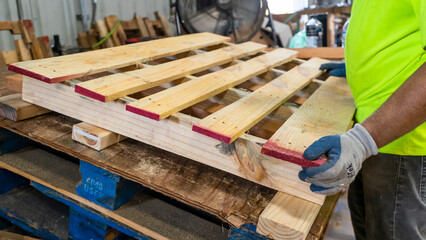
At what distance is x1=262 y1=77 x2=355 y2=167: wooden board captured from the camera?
1.12 meters

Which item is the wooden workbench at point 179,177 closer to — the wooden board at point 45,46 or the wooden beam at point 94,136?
the wooden beam at point 94,136

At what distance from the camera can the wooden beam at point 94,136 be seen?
143 cm

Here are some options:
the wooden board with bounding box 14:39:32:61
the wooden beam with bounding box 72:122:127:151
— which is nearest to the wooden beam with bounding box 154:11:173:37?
the wooden board with bounding box 14:39:32:61

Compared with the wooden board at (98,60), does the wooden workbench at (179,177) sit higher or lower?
lower

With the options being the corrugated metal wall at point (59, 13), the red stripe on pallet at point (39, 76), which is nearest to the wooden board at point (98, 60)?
the red stripe on pallet at point (39, 76)

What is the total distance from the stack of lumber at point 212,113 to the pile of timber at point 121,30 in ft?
12.8

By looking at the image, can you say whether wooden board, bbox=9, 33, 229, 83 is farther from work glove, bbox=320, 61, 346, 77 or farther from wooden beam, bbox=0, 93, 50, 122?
work glove, bbox=320, 61, 346, 77

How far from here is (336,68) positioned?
91.7 inches

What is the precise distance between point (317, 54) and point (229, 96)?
1.65 m

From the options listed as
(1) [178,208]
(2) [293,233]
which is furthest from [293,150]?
(1) [178,208]

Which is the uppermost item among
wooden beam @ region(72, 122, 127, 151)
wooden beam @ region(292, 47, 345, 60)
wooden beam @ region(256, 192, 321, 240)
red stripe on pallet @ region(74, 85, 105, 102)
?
red stripe on pallet @ region(74, 85, 105, 102)

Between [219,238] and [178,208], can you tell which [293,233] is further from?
[178,208]

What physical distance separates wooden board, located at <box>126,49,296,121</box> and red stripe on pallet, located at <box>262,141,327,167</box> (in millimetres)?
408

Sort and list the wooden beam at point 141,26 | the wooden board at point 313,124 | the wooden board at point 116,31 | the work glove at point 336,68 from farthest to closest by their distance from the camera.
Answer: the wooden beam at point 141,26 < the wooden board at point 116,31 < the work glove at point 336,68 < the wooden board at point 313,124
